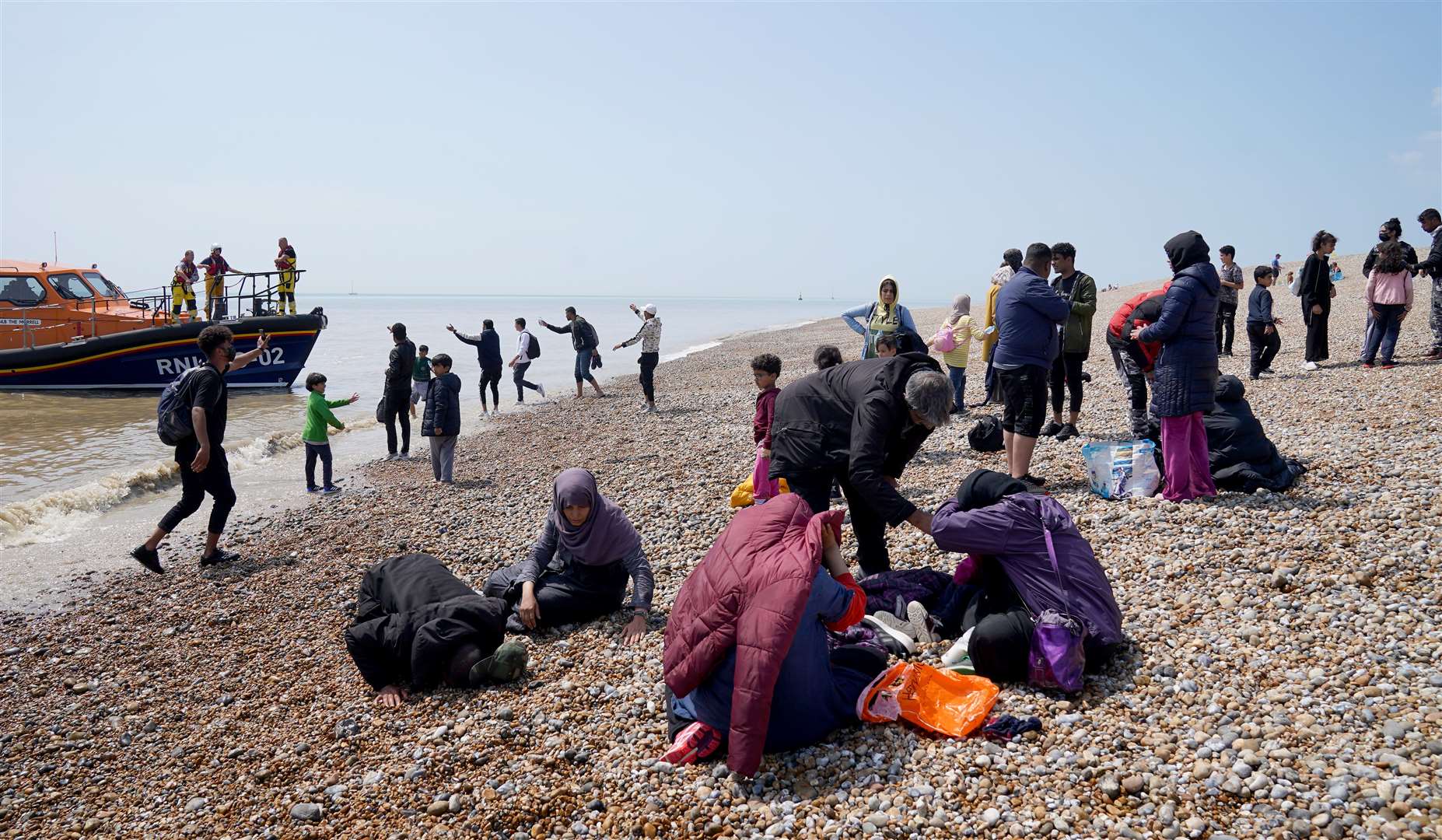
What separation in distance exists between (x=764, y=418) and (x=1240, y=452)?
3432 millimetres

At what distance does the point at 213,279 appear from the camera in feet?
60.7

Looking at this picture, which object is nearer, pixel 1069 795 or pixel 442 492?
pixel 1069 795

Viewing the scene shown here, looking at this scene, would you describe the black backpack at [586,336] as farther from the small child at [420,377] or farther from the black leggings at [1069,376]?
the black leggings at [1069,376]

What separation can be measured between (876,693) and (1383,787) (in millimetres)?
1772

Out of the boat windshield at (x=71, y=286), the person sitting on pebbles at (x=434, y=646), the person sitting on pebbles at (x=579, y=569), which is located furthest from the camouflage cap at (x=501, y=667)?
the boat windshield at (x=71, y=286)

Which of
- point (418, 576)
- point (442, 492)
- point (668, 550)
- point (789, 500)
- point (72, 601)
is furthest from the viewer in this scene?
point (442, 492)

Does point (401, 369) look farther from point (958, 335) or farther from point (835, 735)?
point (835, 735)

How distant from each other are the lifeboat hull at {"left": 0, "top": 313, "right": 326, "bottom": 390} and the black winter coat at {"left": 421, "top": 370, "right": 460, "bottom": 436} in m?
11.4

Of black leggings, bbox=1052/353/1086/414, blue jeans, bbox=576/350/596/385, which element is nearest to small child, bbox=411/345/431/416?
blue jeans, bbox=576/350/596/385

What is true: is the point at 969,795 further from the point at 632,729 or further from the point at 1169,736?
the point at 632,729

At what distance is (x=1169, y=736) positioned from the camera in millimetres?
3385

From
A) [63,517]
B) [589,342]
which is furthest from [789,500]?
[589,342]

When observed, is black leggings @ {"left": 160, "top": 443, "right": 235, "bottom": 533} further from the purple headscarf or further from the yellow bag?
the yellow bag

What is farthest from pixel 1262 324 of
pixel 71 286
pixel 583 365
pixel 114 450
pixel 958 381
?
pixel 71 286
